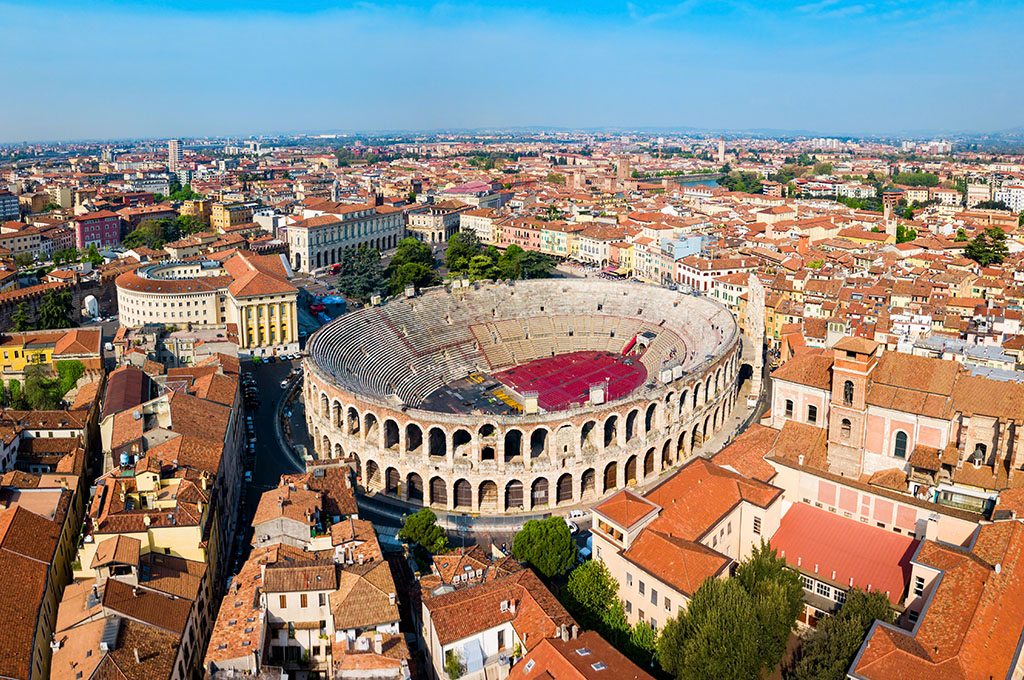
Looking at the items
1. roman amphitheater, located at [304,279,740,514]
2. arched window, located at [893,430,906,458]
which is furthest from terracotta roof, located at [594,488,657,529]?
arched window, located at [893,430,906,458]

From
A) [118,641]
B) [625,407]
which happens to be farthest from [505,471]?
[118,641]

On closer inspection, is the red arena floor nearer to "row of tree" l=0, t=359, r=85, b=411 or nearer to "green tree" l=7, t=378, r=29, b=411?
"row of tree" l=0, t=359, r=85, b=411

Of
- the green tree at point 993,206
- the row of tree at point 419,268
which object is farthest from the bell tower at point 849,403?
the green tree at point 993,206

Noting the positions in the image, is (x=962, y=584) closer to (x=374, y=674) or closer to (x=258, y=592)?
(x=374, y=674)

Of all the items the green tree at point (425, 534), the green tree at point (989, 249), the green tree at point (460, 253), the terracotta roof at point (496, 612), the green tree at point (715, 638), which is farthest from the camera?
the green tree at point (460, 253)

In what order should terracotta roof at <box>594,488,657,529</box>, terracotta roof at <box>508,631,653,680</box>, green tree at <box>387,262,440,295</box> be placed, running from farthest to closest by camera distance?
green tree at <box>387,262,440,295</box> → terracotta roof at <box>594,488,657,529</box> → terracotta roof at <box>508,631,653,680</box>

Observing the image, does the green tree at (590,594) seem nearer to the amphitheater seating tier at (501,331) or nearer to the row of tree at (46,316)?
the amphitheater seating tier at (501,331)
